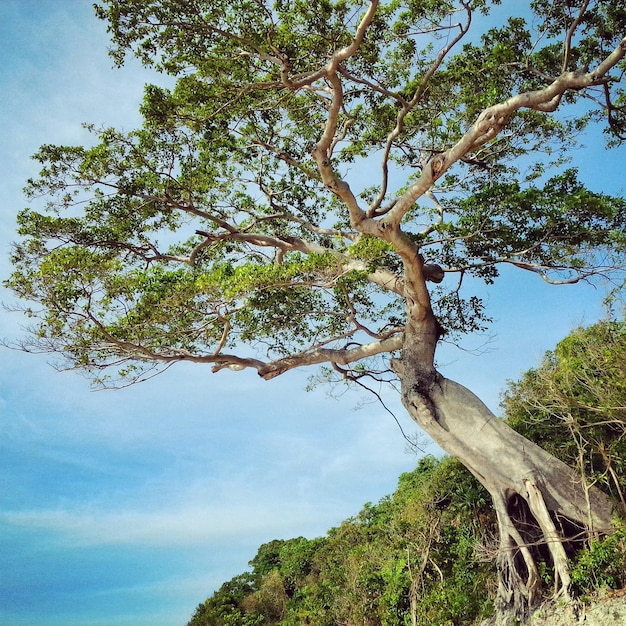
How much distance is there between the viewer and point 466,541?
9.21 metres

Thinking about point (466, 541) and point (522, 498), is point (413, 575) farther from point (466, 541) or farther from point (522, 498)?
point (522, 498)

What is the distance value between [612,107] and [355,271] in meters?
4.46

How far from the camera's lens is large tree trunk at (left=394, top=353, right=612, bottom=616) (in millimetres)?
7203

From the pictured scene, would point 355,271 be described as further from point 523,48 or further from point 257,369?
point 523,48

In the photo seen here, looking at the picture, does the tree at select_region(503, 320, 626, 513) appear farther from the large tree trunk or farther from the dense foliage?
the dense foliage

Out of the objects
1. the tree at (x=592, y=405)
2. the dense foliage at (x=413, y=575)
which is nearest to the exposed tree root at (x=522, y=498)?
the tree at (x=592, y=405)

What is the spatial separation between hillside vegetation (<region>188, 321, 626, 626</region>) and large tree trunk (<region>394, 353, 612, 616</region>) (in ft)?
0.56

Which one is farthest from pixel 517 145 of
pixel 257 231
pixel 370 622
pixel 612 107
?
pixel 370 622

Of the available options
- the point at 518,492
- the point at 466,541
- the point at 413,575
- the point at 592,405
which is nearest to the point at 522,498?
the point at 518,492

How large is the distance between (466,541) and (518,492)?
2165 millimetres

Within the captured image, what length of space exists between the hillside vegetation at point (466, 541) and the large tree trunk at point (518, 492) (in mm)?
172

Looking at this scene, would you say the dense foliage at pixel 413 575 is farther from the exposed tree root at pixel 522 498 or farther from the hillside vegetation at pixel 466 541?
the exposed tree root at pixel 522 498

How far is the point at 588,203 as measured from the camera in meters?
8.20

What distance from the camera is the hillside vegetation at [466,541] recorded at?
677 cm
